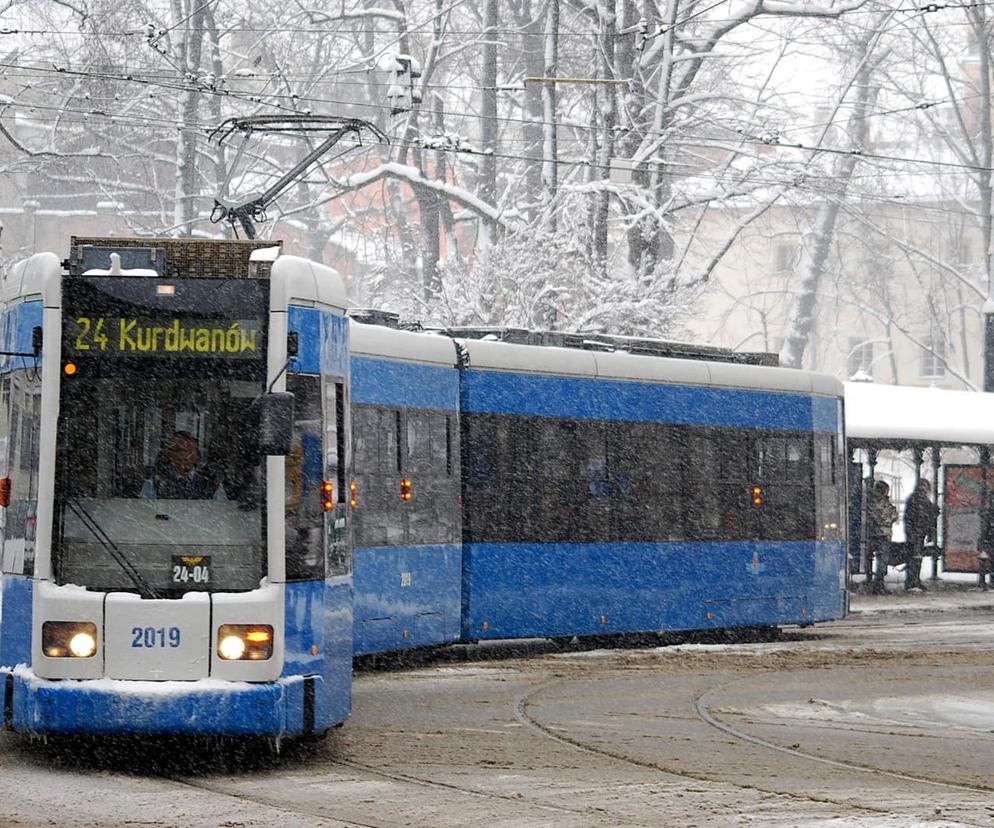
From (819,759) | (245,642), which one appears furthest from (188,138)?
(245,642)

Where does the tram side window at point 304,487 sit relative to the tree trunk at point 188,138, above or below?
below

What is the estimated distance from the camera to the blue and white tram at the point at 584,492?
17047 mm

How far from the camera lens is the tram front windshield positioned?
1080cm

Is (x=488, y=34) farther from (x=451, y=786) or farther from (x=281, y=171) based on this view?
(x=451, y=786)

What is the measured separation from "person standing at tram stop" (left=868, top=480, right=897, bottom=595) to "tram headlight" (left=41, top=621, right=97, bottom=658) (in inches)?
784

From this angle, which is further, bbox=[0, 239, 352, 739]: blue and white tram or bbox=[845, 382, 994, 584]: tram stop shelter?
bbox=[845, 382, 994, 584]: tram stop shelter

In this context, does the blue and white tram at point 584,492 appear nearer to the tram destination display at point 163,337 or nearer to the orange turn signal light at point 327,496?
the orange turn signal light at point 327,496

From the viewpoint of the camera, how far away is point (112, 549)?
10828mm

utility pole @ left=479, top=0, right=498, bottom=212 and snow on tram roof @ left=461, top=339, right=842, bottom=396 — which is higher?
utility pole @ left=479, top=0, right=498, bottom=212

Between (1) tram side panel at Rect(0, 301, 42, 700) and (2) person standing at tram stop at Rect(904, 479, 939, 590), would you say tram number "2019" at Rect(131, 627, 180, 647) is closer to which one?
(1) tram side panel at Rect(0, 301, 42, 700)

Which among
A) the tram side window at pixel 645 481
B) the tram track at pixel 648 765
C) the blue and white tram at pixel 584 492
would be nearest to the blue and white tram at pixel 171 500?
the tram track at pixel 648 765

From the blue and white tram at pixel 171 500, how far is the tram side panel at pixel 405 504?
16.5 ft

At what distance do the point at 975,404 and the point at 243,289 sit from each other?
22.4m

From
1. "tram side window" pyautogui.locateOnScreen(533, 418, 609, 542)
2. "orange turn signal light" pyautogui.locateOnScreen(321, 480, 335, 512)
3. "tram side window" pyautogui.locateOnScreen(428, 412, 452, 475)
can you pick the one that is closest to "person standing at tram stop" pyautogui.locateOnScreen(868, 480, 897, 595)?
"tram side window" pyautogui.locateOnScreen(533, 418, 609, 542)
